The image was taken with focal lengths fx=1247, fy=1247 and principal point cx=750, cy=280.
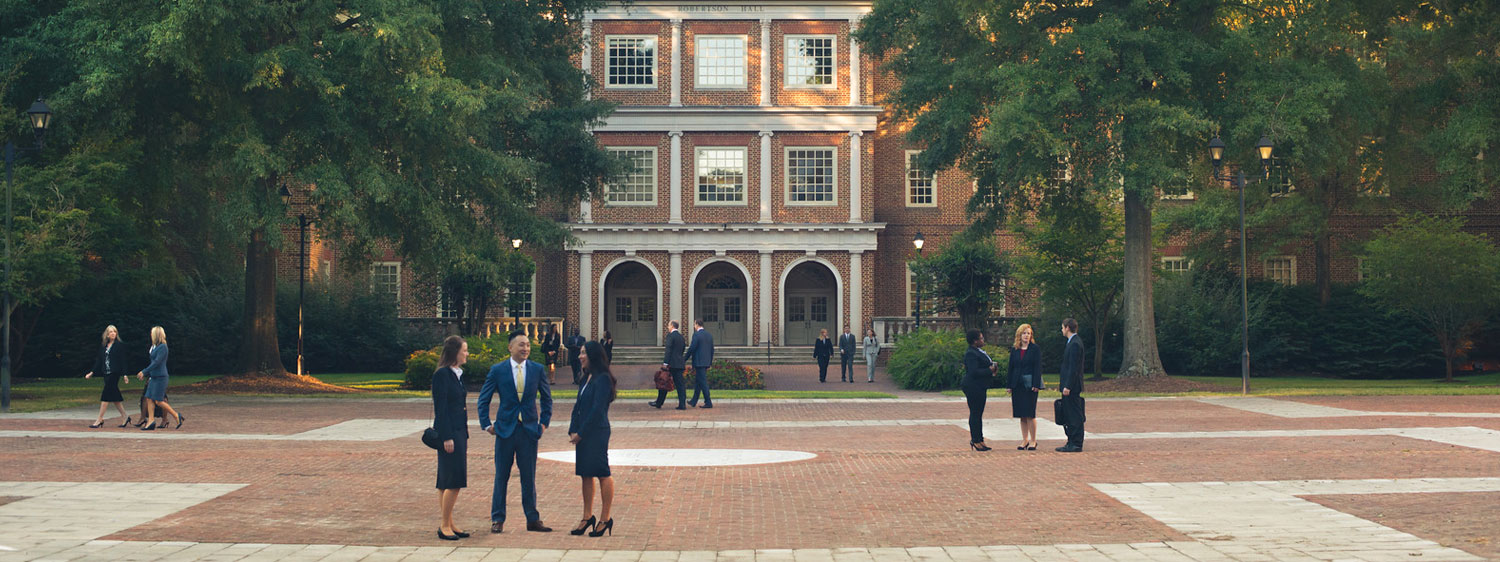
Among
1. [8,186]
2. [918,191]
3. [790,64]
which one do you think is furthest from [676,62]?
[8,186]

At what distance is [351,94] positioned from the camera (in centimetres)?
2467

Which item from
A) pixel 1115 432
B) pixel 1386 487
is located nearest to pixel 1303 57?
pixel 1115 432

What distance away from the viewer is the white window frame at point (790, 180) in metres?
45.7

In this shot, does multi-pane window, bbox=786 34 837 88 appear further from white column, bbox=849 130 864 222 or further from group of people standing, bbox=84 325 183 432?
group of people standing, bbox=84 325 183 432

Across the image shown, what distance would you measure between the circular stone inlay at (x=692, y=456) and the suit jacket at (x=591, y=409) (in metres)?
4.66

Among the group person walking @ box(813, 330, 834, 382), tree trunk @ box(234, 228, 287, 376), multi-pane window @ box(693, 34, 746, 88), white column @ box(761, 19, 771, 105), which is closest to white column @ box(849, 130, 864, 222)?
white column @ box(761, 19, 771, 105)

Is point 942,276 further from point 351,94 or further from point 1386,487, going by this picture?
point 1386,487

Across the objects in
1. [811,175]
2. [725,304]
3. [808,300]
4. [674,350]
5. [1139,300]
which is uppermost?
[811,175]

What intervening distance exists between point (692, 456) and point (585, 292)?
102ft

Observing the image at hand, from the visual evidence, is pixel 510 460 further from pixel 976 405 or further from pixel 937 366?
pixel 937 366

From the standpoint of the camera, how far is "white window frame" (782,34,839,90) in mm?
45438

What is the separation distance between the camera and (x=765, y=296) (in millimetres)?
45875

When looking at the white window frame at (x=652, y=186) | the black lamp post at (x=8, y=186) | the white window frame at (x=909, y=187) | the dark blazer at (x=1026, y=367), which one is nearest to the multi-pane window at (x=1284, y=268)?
the white window frame at (x=909, y=187)

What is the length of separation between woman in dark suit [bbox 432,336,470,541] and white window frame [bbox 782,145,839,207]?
36662 millimetres
